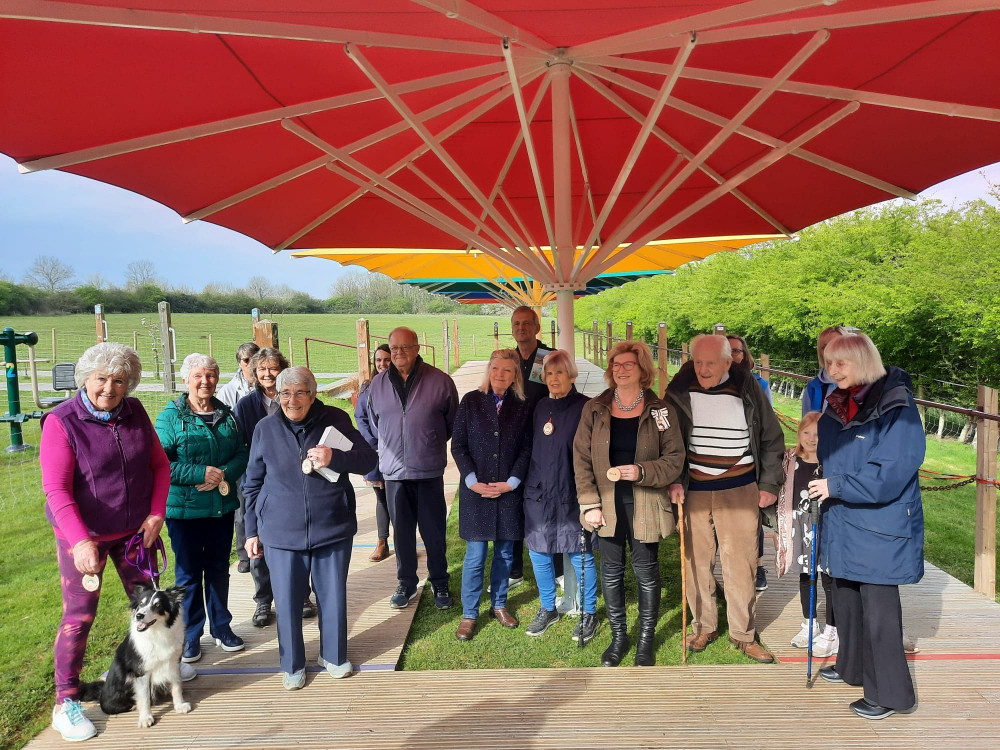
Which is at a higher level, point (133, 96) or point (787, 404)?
point (133, 96)

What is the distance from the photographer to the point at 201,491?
3.40 meters

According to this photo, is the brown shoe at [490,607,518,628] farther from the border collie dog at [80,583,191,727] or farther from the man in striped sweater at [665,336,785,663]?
the border collie dog at [80,583,191,727]

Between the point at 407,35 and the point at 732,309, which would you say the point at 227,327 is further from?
the point at 407,35

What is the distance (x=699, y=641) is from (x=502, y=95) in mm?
3102

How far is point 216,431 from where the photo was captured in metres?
3.50

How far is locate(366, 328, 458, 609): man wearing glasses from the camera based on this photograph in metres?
4.08

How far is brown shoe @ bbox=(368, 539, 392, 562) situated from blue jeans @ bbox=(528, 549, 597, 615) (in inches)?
68.9

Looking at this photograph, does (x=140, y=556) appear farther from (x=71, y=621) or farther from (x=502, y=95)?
(x=502, y=95)

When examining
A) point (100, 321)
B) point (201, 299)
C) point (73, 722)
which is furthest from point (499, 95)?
point (201, 299)

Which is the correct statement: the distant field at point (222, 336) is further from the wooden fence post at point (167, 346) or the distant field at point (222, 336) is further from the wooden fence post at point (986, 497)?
the wooden fence post at point (986, 497)

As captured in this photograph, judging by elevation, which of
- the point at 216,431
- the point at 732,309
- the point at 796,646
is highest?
the point at 732,309

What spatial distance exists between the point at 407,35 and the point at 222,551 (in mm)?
2852

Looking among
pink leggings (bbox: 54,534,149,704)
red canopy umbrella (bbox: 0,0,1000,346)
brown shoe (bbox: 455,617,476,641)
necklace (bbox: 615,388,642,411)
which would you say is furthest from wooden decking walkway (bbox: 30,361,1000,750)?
red canopy umbrella (bbox: 0,0,1000,346)

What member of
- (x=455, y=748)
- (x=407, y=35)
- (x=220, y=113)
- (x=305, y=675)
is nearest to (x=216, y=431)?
(x=305, y=675)
